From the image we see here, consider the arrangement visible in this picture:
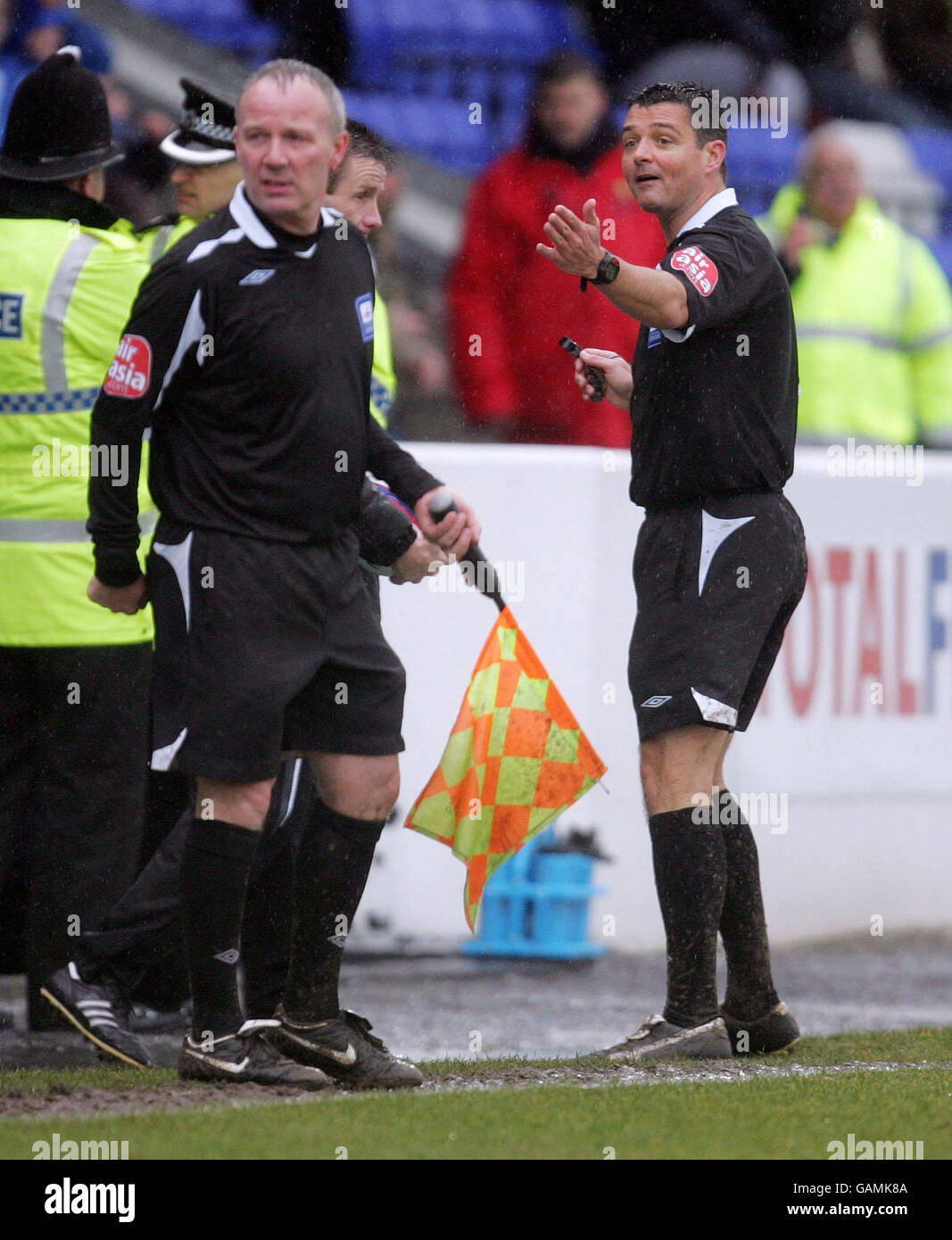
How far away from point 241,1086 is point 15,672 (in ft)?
5.55

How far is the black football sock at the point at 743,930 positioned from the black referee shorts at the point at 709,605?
0.97ft

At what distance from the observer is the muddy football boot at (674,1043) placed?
17.2 ft

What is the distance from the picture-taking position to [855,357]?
9.46m

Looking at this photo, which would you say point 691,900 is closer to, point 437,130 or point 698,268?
point 698,268

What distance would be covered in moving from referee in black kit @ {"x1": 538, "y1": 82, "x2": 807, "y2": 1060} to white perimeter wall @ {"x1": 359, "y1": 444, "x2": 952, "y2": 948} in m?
2.23

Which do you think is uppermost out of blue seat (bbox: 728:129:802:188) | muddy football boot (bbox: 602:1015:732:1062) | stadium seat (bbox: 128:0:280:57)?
stadium seat (bbox: 128:0:280:57)

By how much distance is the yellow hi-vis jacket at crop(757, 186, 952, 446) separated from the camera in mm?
9414

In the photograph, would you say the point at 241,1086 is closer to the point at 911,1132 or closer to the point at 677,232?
the point at 911,1132

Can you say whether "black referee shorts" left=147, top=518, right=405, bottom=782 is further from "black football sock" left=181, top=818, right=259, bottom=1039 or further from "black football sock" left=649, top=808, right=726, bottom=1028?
"black football sock" left=649, top=808, right=726, bottom=1028

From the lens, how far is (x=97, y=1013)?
5594mm

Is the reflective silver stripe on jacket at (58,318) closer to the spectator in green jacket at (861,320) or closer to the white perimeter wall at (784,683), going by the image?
the white perimeter wall at (784,683)

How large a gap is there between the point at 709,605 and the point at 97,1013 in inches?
71.6

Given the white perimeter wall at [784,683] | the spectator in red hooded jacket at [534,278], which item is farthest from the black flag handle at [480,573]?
the spectator in red hooded jacket at [534,278]

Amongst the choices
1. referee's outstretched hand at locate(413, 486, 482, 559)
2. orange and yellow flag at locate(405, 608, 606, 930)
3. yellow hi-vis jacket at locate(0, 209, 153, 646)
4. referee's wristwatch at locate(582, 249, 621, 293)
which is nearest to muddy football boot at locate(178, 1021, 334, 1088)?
orange and yellow flag at locate(405, 608, 606, 930)
